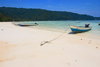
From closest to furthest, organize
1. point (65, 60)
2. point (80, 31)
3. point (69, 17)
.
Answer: point (65, 60)
point (80, 31)
point (69, 17)

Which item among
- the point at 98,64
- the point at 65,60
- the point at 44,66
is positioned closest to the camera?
the point at 44,66

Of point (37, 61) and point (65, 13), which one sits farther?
point (65, 13)

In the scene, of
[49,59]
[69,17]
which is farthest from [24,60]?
[69,17]

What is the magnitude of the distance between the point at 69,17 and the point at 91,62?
136m

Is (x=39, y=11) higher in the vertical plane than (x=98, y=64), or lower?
higher

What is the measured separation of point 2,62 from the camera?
291 cm

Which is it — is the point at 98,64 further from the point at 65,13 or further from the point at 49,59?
the point at 65,13

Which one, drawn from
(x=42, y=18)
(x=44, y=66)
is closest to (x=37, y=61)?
(x=44, y=66)

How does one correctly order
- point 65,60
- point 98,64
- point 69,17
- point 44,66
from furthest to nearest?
1. point 69,17
2. point 65,60
3. point 98,64
4. point 44,66

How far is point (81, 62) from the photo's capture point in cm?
306

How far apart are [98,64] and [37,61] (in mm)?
2155

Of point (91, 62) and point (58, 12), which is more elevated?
point (58, 12)

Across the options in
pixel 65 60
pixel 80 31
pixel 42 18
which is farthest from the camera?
pixel 42 18

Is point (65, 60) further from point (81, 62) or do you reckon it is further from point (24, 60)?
point (24, 60)
